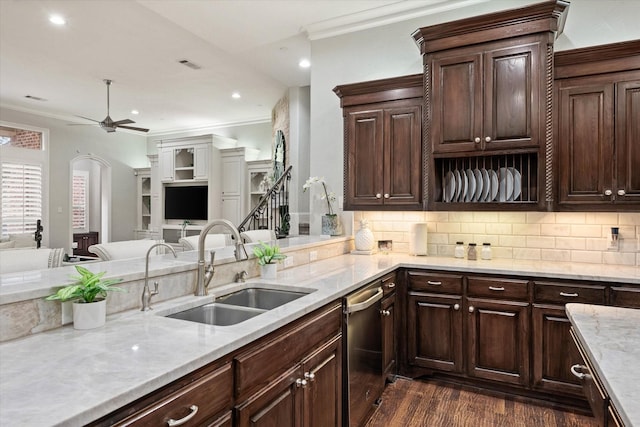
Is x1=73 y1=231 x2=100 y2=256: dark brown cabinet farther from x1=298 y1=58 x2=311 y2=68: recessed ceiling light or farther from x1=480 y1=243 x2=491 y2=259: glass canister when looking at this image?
x1=480 y1=243 x2=491 y2=259: glass canister

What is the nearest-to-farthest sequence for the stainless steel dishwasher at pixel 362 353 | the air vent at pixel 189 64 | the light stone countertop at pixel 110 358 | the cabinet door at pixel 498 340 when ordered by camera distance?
the light stone countertop at pixel 110 358
the stainless steel dishwasher at pixel 362 353
the cabinet door at pixel 498 340
the air vent at pixel 189 64

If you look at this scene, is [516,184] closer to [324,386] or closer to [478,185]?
[478,185]

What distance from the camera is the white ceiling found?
3.90 metres

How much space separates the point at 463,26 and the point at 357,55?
131 cm

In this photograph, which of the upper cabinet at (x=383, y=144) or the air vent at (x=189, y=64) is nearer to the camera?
the upper cabinet at (x=383, y=144)

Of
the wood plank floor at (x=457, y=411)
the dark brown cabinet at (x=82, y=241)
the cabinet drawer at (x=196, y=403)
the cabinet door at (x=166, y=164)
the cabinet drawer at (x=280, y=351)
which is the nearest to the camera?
the cabinet drawer at (x=196, y=403)

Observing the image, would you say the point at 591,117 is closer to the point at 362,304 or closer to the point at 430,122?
the point at 430,122

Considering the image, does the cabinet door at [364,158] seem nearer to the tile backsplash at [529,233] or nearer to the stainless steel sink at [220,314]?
the tile backsplash at [529,233]

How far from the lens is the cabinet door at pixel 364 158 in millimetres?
3672

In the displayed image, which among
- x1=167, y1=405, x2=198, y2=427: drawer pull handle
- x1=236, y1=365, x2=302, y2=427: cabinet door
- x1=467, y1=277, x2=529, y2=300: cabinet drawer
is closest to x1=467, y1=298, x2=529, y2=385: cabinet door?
x1=467, y1=277, x2=529, y2=300: cabinet drawer

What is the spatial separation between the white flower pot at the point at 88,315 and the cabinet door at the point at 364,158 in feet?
8.59

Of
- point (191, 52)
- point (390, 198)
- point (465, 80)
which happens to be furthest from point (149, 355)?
point (191, 52)

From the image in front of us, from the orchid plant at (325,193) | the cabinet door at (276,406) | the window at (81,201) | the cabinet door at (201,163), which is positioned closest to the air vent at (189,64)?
the orchid plant at (325,193)

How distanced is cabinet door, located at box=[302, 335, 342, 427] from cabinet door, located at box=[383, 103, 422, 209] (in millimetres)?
1725
